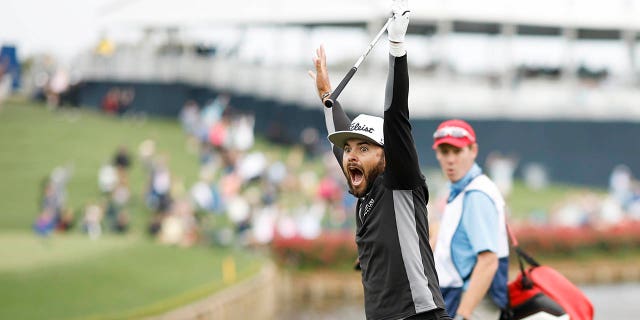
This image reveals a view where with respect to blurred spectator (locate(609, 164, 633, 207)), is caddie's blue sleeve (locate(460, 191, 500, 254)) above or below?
below

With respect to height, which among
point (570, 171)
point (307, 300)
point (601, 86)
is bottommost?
point (307, 300)

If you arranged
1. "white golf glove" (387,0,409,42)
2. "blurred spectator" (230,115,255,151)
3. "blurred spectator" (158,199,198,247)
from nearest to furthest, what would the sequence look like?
"white golf glove" (387,0,409,42) < "blurred spectator" (158,199,198,247) < "blurred spectator" (230,115,255,151)

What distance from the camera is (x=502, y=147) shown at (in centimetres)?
3719

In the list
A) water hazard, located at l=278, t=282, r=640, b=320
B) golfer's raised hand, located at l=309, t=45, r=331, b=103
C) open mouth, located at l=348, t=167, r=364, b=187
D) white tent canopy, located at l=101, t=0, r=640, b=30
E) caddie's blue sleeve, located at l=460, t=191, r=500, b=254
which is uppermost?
white tent canopy, located at l=101, t=0, r=640, b=30

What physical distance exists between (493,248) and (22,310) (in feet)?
27.2

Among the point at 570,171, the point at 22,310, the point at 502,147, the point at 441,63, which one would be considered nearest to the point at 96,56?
the point at 441,63

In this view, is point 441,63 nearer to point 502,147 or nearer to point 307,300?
point 502,147


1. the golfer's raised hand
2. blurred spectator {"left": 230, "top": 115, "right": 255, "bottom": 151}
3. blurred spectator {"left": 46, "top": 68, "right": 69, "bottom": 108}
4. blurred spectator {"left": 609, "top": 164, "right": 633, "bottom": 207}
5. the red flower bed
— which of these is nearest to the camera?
the golfer's raised hand

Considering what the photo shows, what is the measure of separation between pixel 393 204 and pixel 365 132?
35cm

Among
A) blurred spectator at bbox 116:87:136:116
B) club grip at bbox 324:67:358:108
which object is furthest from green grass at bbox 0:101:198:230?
club grip at bbox 324:67:358:108

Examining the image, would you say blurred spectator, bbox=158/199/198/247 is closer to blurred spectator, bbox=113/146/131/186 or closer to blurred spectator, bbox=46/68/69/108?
blurred spectator, bbox=113/146/131/186

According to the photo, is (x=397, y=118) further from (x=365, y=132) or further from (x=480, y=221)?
(x=480, y=221)

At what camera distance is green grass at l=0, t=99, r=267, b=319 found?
13.7 meters

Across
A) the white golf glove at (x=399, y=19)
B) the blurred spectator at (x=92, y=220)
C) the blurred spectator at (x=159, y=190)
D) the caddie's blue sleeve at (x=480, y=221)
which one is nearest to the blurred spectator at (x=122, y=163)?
the blurred spectator at (x=159, y=190)
